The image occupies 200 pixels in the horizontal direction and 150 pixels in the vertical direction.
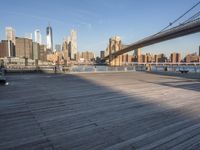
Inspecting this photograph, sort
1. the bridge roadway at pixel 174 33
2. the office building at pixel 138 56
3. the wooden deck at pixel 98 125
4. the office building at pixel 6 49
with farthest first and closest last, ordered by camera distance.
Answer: the office building at pixel 6 49
the office building at pixel 138 56
the bridge roadway at pixel 174 33
the wooden deck at pixel 98 125

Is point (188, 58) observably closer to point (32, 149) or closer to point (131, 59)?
point (131, 59)

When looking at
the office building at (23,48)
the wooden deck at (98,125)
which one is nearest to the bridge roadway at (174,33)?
the wooden deck at (98,125)

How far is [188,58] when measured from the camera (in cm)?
4203

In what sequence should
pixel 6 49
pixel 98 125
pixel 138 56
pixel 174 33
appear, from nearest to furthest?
pixel 98 125
pixel 174 33
pixel 138 56
pixel 6 49

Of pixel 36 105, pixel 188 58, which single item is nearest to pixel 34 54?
pixel 188 58

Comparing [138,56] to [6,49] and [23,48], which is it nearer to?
[23,48]

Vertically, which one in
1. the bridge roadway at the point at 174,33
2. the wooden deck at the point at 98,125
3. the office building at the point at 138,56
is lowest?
the wooden deck at the point at 98,125

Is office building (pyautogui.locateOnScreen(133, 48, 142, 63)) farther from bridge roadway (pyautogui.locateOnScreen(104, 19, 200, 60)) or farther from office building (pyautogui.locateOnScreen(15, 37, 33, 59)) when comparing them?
office building (pyautogui.locateOnScreen(15, 37, 33, 59))

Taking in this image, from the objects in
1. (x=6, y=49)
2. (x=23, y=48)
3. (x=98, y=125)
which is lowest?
(x=98, y=125)

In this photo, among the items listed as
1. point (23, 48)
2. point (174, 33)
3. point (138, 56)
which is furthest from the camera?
point (23, 48)

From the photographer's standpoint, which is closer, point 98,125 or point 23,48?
point 98,125

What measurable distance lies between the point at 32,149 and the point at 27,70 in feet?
49.9

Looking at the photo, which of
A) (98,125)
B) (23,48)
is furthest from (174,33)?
(23,48)

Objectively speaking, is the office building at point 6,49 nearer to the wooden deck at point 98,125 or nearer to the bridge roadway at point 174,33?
the bridge roadway at point 174,33
